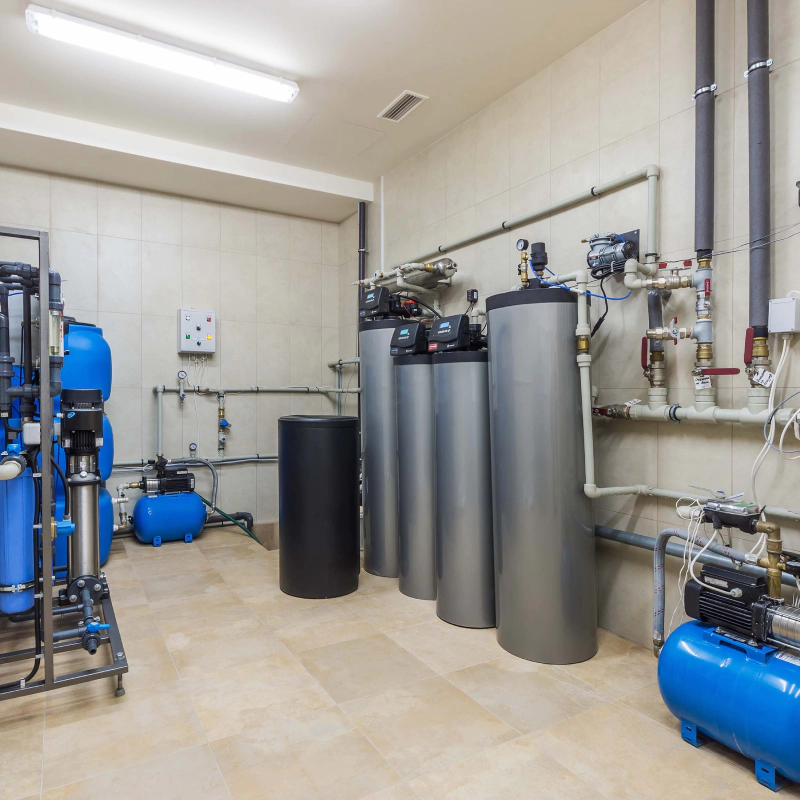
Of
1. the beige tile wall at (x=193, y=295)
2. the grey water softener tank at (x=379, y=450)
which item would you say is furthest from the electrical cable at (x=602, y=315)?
the beige tile wall at (x=193, y=295)

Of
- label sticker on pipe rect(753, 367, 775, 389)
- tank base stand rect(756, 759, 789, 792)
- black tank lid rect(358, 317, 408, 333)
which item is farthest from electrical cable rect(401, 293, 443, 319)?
tank base stand rect(756, 759, 789, 792)

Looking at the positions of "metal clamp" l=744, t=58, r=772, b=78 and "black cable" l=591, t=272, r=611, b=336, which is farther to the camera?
"black cable" l=591, t=272, r=611, b=336

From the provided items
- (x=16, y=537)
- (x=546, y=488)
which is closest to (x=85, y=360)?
(x=16, y=537)

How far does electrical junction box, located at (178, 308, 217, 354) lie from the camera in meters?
4.39

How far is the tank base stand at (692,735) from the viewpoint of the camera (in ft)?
5.73

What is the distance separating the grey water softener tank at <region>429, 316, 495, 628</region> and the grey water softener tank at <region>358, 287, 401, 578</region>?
0.72m

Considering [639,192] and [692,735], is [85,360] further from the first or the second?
[692,735]

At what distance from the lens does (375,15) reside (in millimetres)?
2555

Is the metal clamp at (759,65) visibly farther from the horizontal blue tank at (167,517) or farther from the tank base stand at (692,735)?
the horizontal blue tank at (167,517)

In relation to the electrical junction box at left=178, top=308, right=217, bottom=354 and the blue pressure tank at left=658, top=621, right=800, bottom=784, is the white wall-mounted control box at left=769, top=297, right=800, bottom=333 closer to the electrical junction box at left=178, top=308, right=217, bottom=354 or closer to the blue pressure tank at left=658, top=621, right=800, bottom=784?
the blue pressure tank at left=658, top=621, right=800, bottom=784

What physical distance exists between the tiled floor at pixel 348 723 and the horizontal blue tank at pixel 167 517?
1327 mm

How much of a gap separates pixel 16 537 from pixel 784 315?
2.82m

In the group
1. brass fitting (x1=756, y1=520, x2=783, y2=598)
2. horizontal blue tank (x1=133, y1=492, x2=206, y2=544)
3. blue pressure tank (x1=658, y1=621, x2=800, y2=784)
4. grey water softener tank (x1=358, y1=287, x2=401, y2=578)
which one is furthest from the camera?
horizontal blue tank (x1=133, y1=492, x2=206, y2=544)

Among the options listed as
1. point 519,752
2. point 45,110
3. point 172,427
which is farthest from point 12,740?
point 45,110
